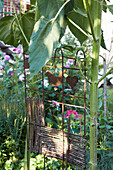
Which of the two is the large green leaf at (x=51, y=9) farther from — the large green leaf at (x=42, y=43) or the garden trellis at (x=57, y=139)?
the garden trellis at (x=57, y=139)

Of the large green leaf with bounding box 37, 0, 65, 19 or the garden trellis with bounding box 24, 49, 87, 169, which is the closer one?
the large green leaf with bounding box 37, 0, 65, 19

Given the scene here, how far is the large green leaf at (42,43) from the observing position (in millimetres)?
472

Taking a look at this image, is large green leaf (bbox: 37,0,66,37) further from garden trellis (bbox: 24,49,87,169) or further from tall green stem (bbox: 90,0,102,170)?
garden trellis (bbox: 24,49,87,169)

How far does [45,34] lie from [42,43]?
0.04 meters

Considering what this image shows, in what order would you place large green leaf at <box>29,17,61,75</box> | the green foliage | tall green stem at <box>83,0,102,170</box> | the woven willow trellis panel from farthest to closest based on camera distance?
the green foliage, the woven willow trellis panel, tall green stem at <box>83,0,102,170</box>, large green leaf at <box>29,17,61,75</box>

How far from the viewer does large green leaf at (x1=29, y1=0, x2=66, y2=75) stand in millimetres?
477

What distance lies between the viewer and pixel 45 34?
1.72 feet

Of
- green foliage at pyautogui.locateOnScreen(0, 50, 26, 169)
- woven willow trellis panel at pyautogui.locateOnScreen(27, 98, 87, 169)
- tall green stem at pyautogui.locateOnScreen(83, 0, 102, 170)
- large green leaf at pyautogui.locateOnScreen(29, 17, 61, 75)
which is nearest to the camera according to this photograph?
large green leaf at pyautogui.locateOnScreen(29, 17, 61, 75)

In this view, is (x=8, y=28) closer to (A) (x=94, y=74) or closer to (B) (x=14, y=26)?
(B) (x=14, y=26)

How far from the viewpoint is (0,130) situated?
1.87 m

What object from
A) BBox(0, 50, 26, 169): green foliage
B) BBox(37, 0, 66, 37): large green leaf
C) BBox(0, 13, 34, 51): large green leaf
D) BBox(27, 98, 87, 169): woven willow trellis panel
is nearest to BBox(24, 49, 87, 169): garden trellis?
BBox(27, 98, 87, 169): woven willow trellis panel

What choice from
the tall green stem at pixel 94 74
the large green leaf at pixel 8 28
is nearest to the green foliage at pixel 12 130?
the large green leaf at pixel 8 28

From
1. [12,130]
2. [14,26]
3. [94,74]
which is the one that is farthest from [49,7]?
[12,130]

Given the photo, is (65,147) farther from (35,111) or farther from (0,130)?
(0,130)
